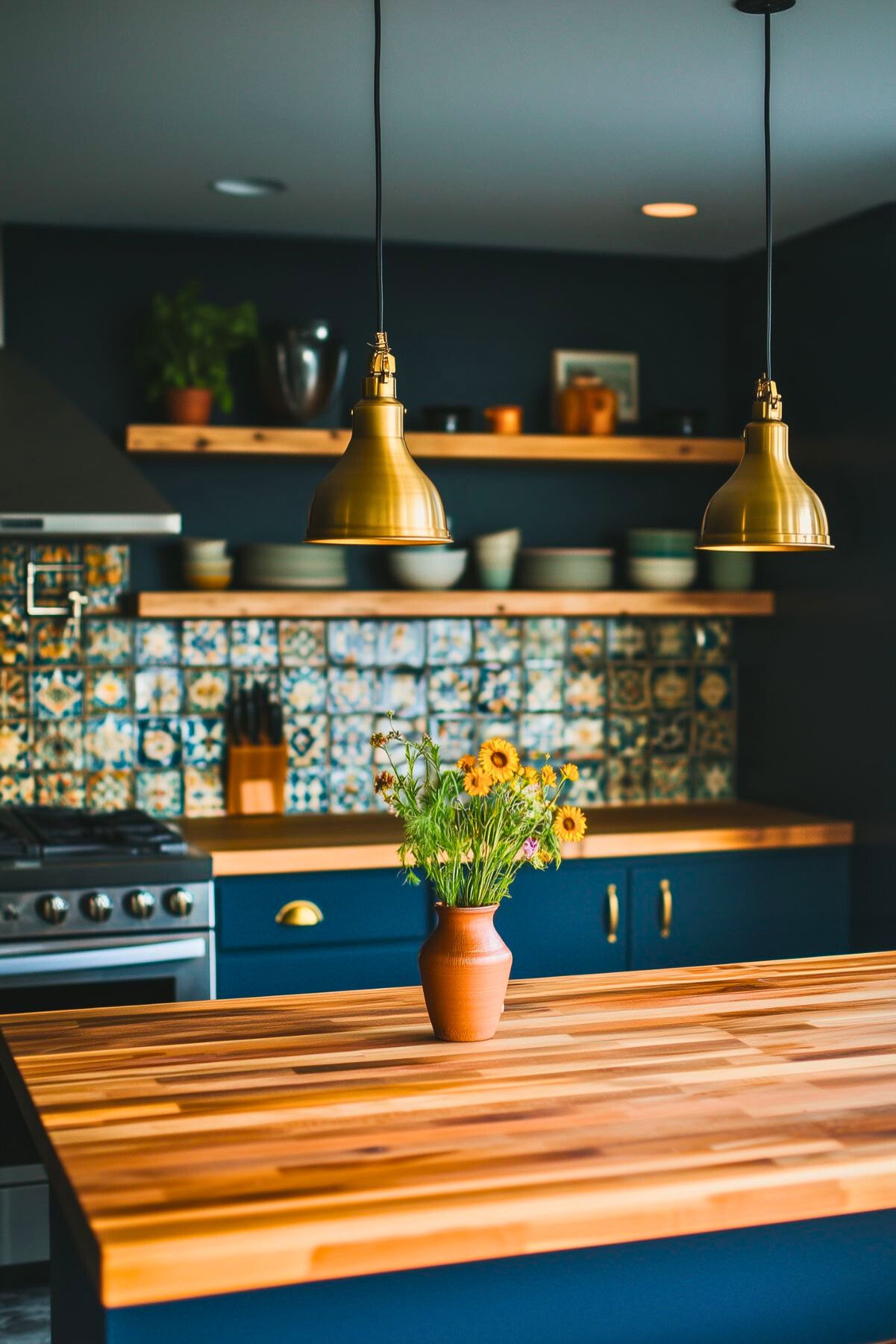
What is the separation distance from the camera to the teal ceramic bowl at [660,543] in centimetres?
475

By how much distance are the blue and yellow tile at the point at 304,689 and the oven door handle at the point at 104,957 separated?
3.39 feet

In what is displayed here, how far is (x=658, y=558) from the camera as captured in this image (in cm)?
475

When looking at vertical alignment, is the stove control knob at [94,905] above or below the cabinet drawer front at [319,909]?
above

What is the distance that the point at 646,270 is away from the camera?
16.2ft

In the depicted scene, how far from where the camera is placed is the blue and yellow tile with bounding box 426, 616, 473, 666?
187 inches

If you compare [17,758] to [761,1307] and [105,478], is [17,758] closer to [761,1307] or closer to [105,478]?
[105,478]

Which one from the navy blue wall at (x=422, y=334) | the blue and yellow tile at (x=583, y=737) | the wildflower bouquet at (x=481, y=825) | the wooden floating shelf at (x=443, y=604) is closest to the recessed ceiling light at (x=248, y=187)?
the navy blue wall at (x=422, y=334)

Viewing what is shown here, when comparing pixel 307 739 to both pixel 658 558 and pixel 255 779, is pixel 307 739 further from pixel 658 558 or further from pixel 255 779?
pixel 658 558

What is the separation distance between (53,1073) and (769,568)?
132 inches

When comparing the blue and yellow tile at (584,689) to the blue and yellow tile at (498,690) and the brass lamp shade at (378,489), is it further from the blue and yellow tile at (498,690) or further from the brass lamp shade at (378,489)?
the brass lamp shade at (378,489)

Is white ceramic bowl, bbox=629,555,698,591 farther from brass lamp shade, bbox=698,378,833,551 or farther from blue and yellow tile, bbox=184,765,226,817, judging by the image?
brass lamp shade, bbox=698,378,833,551

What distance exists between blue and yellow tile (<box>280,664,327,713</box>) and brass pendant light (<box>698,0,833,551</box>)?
2287 mm

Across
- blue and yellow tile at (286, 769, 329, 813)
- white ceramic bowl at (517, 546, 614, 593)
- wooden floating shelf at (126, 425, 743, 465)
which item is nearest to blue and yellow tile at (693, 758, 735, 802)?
white ceramic bowl at (517, 546, 614, 593)

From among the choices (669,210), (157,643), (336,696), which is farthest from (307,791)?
(669,210)
